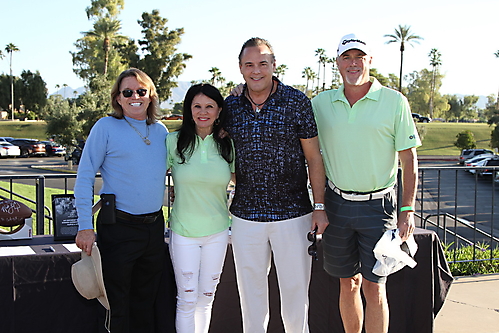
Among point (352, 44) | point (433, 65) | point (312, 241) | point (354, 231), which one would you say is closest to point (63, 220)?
point (312, 241)

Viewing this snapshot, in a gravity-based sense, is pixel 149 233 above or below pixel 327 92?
below

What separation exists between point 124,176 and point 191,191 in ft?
1.31

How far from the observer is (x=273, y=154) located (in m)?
2.76

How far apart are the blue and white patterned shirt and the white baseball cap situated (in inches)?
14.9

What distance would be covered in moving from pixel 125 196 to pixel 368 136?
1482mm

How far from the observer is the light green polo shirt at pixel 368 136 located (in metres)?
2.77

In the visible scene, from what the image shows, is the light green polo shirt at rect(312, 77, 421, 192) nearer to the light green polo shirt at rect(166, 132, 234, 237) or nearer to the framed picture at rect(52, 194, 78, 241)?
the light green polo shirt at rect(166, 132, 234, 237)

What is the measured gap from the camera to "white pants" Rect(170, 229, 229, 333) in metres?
2.78

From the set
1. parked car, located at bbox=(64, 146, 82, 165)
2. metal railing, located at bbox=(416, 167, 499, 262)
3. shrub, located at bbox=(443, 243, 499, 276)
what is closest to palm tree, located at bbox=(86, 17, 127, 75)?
parked car, located at bbox=(64, 146, 82, 165)

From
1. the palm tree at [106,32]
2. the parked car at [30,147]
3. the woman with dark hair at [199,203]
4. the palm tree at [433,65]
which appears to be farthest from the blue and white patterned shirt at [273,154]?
the palm tree at [433,65]

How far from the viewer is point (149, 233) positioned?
278 cm

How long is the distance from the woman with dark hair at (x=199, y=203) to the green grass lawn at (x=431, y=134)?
4348 cm

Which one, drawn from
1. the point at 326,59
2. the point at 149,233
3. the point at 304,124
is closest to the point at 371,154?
the point at 304,124

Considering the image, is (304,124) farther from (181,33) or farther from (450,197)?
(181,33)
